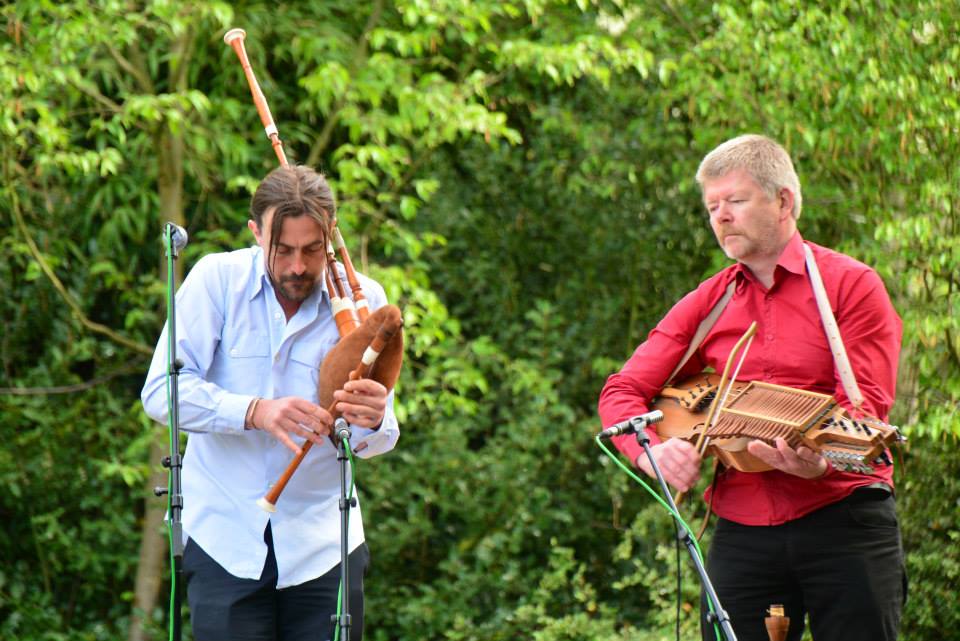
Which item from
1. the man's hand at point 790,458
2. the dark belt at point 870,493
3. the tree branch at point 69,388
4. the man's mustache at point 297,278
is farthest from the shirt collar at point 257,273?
the tree branch at point 69,388

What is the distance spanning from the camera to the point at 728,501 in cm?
327

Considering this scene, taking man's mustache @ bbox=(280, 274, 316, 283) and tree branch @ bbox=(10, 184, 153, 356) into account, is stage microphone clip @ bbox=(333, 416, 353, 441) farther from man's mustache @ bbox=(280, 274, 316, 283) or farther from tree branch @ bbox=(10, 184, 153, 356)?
tree branch @ bbox=(10, 184, 153, 356)

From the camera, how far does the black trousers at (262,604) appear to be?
306cm

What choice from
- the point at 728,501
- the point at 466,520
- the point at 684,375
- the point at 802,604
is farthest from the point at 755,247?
the point at 466,520

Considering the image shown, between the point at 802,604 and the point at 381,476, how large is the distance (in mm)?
3565

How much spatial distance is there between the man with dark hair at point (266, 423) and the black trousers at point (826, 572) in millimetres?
930

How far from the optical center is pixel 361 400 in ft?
9.78

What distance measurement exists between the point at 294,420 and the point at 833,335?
128cm

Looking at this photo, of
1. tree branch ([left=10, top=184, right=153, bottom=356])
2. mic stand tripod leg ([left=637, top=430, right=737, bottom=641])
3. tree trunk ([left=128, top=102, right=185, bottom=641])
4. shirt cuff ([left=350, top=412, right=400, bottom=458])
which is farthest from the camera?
tree trunk ([left=128, top=102, right=185, bottom=641])

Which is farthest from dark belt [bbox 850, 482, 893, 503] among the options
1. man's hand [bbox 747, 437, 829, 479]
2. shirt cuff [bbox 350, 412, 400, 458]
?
shirt cuff [bbox 350, 412, 400, 458]

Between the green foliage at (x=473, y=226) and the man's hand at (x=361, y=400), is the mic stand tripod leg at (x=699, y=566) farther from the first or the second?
the green foliage at (x=473, y=226)

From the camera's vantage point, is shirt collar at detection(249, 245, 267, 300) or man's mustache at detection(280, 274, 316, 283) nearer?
man's mustache at detection(280, 274, 316, 283)

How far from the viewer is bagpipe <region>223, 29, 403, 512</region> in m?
2.98

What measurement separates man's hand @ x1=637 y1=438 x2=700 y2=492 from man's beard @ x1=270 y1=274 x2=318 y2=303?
91 centimetres
